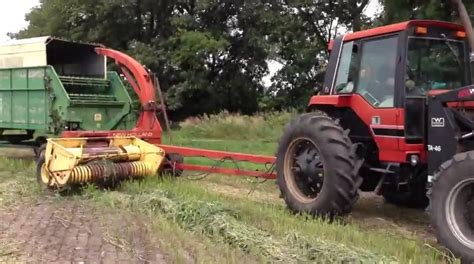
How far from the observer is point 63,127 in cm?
1133

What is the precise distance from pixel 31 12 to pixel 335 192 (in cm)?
3403

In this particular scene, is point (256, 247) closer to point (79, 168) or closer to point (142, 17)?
point (79, 168)

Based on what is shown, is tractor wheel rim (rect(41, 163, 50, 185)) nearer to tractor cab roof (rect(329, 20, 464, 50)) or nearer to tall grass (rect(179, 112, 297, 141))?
tractor cab roof (rect(329, 20, 464, 50))

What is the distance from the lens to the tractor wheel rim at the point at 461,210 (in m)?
5.30

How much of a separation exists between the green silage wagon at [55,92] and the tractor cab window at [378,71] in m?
6.02

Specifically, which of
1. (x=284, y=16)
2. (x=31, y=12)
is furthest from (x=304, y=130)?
(x=31, y=12)

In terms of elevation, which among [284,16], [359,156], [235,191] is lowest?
[235,191]

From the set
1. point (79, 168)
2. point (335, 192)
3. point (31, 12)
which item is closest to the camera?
point (335, 192)

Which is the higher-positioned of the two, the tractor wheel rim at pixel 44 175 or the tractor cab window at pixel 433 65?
the tractor cab window at pixel 433 65

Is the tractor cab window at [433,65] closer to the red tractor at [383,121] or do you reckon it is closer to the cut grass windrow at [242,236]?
the red tractor at [383,121]

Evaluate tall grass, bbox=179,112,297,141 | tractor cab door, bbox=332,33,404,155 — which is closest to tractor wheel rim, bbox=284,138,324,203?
tractor cab door, bbox=332,33,404,155

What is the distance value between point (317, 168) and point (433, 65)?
1.77 meters

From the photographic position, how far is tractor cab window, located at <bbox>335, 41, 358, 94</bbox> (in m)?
7.23

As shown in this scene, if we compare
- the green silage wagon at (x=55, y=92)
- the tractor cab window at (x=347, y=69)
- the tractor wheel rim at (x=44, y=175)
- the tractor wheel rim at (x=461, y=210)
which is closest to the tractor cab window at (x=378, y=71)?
the tractor cab window at (x=347, y=69)
